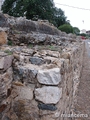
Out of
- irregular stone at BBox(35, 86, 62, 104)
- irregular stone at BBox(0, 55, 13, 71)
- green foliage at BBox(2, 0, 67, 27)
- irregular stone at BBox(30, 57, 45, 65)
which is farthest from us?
green foliage at BBox(2, 0, 67, 27)

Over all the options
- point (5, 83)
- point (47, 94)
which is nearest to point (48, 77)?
point (47, 94)

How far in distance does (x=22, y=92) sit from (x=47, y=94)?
0.24 meters

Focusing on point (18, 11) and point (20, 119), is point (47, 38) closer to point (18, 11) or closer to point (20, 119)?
point (20, 119)

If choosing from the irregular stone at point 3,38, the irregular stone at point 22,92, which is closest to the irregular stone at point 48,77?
the irregular stone at point 22,92

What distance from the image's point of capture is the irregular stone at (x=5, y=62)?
4.35 feet

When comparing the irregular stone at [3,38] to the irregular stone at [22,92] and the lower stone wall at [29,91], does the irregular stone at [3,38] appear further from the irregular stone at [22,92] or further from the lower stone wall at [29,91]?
the irregular stone at [22,92]

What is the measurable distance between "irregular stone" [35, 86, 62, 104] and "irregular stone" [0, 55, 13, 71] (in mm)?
342

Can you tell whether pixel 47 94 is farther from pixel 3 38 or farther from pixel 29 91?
pixel 3 38

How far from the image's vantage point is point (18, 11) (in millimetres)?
13234

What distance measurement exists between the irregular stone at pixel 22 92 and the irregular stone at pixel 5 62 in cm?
22

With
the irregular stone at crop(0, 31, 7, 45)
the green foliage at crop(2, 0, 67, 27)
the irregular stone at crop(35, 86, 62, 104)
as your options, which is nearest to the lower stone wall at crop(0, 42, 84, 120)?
the irregular stone at crop(35, 86, 62, 104)

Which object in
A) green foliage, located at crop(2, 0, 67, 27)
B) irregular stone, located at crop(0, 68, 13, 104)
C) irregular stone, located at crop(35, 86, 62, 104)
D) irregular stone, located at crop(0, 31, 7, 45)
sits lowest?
irregular stone, located at crop(35, 86, 62, 104)

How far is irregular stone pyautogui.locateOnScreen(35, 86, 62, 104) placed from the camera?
56.2 inches

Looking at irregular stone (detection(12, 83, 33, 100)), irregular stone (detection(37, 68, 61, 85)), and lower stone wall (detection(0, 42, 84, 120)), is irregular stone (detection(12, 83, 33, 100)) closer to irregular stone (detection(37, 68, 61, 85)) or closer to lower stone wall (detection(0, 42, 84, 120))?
lower stone wall (detection(0, 42, 84, 120))
